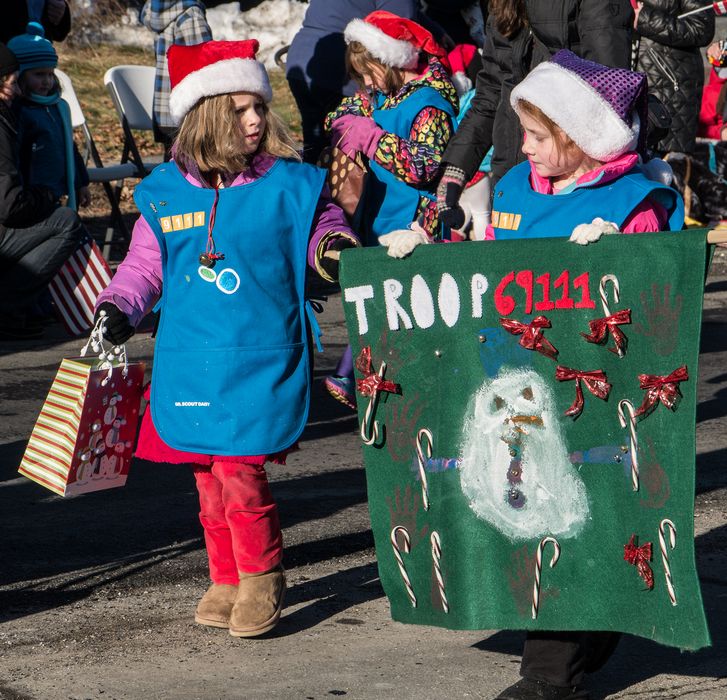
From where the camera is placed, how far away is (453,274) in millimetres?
3535

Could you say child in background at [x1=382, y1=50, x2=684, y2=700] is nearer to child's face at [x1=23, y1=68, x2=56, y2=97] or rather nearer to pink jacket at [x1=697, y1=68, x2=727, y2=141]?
child's face at [x1=23, y1=68, x2=56, y2=97]

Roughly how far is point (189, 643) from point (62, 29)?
22.2ft

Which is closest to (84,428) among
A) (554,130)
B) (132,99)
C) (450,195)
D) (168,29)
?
(554,130)

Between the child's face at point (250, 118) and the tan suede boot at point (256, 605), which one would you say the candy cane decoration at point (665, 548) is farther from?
the child's face at point (250, 118)

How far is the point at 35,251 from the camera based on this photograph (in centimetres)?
805

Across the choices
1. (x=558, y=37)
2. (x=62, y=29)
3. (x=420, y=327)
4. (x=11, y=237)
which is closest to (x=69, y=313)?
(x=11, y=237)

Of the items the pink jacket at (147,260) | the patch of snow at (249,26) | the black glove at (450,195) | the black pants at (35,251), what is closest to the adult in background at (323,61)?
the black pants at (35,251)

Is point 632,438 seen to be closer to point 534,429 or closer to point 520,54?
point 534,429

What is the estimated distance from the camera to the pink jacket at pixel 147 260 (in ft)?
13.5

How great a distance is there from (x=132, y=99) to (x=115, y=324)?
270 inches

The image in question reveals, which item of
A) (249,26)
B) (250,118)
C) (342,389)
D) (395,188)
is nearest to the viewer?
(250,118)

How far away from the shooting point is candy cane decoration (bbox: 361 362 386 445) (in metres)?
3.63

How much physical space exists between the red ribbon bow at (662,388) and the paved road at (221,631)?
2.84ft

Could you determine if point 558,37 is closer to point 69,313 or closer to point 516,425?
point 516,425
